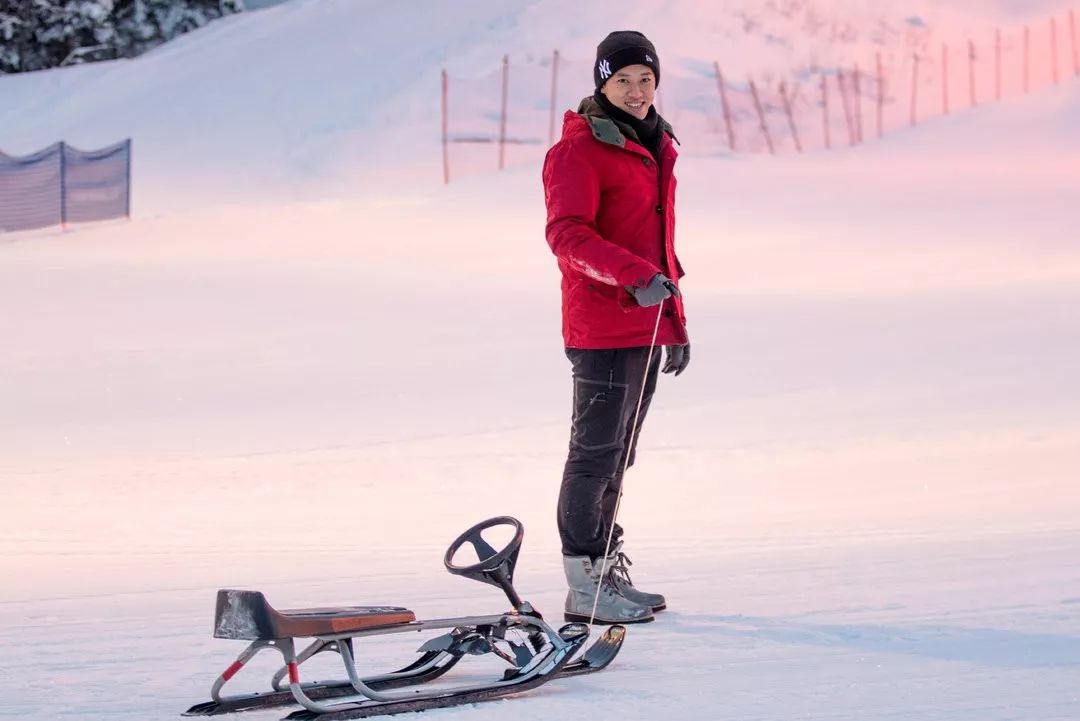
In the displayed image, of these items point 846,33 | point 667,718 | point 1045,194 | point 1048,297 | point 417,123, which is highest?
point 846,33

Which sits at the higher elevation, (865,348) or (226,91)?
(226,91)

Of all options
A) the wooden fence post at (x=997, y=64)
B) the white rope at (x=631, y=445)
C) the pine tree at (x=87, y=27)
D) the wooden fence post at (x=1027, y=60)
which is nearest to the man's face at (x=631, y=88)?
the white rope at (x=631, y=445)

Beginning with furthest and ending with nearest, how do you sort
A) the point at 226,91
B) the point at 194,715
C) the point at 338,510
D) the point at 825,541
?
the point at 226,91 → the point at 338,510 → the point at 825,541 → the point at 194,715

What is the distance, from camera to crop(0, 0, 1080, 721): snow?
4.07 m

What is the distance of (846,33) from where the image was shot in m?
35.7

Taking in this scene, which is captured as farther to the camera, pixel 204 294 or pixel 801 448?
pixel 204 294

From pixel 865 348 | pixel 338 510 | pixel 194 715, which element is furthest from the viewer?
pixel 865 348

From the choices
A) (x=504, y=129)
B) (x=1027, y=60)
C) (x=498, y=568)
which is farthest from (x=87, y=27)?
(x=498, y=568)

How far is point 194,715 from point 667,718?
1011 mm

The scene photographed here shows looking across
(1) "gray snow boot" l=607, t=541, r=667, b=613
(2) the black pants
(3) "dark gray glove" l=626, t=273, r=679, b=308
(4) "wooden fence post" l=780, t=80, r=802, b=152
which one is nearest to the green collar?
(3) "dark gray glove" l=626, t=273, r=679, b=308

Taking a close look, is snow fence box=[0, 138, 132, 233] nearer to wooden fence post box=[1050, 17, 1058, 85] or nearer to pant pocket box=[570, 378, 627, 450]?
pant pocket box=[570, 378, 627, 450]

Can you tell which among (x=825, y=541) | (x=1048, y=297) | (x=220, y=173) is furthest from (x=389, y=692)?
(x=220, y=173)

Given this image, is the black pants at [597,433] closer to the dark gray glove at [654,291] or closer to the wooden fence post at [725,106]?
the dark gray glove at [654,291]

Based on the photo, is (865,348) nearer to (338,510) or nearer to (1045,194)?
(338,510)
